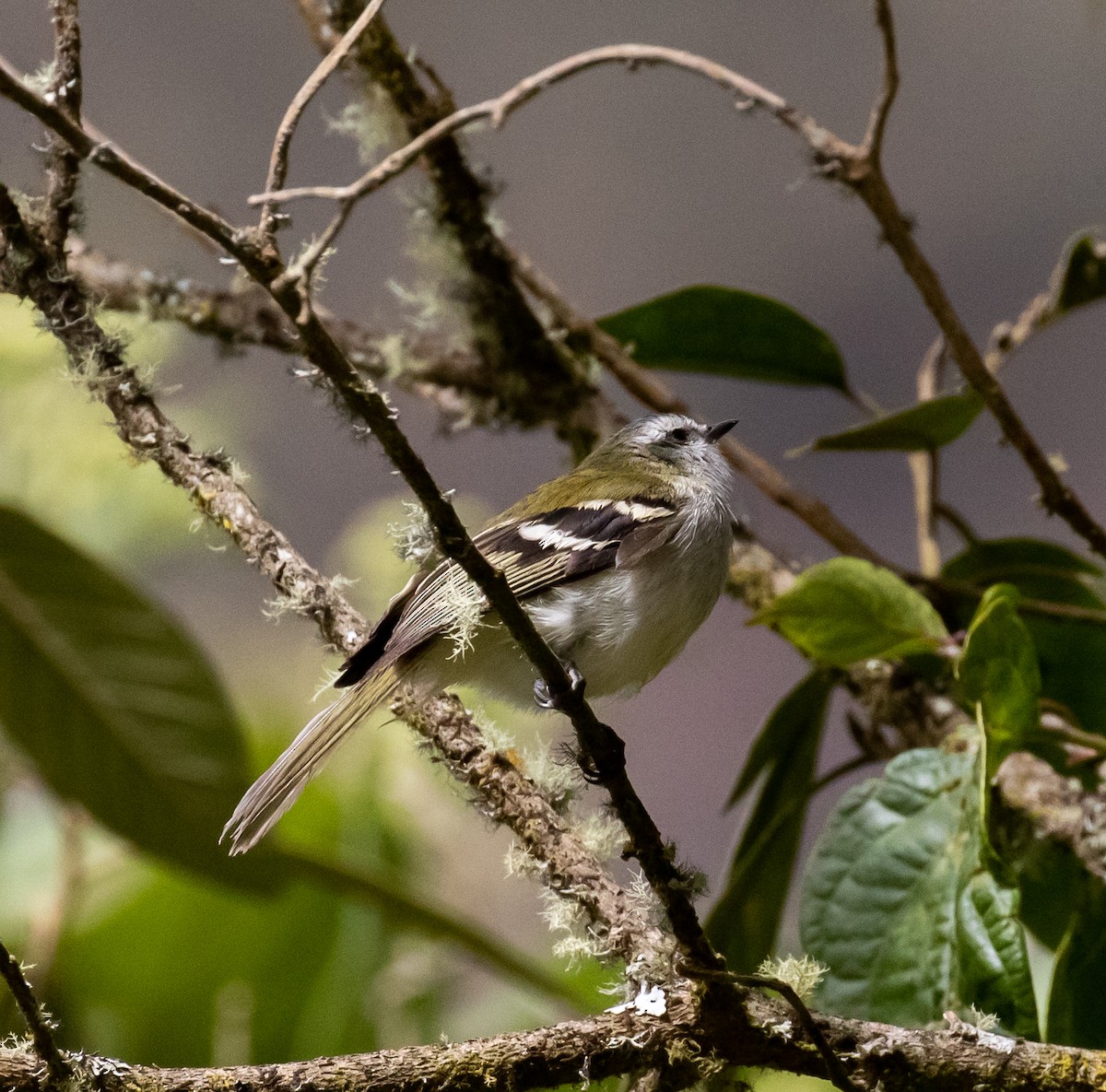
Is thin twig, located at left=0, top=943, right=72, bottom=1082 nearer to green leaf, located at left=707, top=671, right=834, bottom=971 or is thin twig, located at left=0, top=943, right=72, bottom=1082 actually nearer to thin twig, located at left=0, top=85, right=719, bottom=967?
thin twig, located at left=0, top=85, right=719, bottom=967

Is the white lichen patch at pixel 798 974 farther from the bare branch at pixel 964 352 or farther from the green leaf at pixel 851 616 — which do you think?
the bare branch at pixel 964 352

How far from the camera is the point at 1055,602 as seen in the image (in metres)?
1.60

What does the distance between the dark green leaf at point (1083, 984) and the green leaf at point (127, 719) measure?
3.33 ft

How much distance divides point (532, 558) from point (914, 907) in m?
0.52

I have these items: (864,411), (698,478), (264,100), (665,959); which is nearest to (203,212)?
(665,959)

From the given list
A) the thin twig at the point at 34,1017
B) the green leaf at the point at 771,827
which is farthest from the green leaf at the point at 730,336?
the thin twig at the point at 34,1017

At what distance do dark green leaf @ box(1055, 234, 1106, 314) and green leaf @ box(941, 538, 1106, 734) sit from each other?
33 centimetres

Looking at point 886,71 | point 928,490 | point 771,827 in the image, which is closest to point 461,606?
point 771,827

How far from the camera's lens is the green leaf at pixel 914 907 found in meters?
1.08

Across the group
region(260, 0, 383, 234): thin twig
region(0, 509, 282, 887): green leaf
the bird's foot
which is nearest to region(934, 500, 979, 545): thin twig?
the bird's foot

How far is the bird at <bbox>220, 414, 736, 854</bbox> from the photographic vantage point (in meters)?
1.04

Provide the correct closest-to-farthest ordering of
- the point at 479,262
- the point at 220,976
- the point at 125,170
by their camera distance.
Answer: the point at 125,170 → the point at 479,262 → the point at 220,976

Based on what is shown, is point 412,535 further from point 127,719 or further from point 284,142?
point 127,719

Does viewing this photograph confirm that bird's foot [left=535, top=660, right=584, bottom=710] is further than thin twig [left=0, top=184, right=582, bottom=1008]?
No
